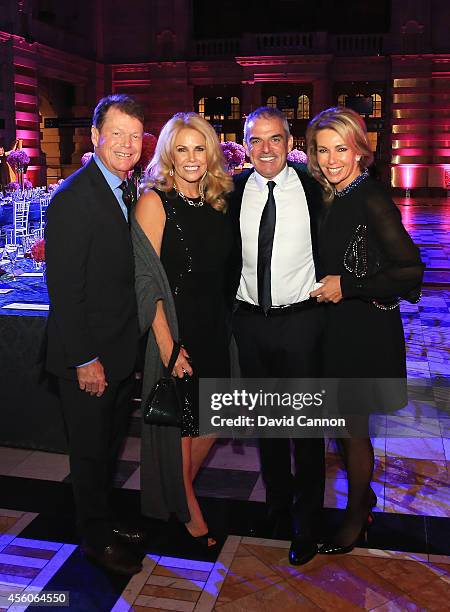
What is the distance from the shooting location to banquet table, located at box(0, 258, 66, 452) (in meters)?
3.92

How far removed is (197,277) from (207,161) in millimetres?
448

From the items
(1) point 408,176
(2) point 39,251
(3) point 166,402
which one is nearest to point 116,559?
(3) point 166,402

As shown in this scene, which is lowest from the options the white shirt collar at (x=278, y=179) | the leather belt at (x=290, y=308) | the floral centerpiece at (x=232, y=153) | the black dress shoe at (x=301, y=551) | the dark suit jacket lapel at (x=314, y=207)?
the black dress shoe at (x=301, y=551)

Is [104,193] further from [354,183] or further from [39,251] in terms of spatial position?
[39,251]

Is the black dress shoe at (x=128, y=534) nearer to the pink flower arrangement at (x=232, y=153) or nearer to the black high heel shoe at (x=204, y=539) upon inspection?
the black high heel shoe at (x=204, y=539)

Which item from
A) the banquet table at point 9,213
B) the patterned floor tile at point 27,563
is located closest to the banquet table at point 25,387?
the patterned floor tile at point 27,563

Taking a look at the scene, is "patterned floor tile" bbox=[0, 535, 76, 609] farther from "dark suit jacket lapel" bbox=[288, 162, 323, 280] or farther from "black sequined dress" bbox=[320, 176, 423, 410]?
"dark suit jacket lapel" bbox=[288, 162, 323, 280]

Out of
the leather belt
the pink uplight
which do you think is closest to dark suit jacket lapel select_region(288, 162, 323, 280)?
the leather belt

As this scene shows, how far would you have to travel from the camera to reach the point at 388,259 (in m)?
2.74

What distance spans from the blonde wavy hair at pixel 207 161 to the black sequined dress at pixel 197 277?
0.05m

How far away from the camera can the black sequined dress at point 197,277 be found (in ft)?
9.03

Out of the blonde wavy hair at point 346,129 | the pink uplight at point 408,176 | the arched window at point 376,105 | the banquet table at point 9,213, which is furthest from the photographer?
the arched window at point 376,105

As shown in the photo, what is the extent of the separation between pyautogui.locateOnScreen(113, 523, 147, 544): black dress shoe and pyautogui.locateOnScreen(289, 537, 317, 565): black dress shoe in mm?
634

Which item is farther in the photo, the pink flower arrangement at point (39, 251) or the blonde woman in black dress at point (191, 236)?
the pink flower arrangement at point (39, 251)
